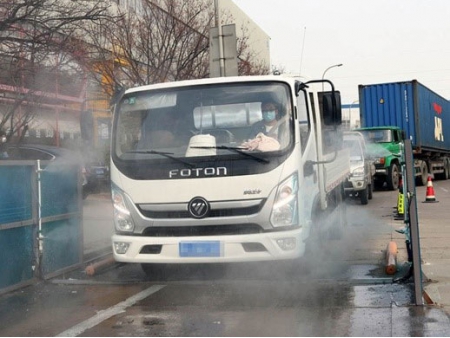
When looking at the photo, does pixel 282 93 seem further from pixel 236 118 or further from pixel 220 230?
pixel 220 230

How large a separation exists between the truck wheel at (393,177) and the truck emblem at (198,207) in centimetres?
1446

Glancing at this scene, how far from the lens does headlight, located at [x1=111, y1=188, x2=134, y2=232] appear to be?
246 inches

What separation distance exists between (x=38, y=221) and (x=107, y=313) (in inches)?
76.7

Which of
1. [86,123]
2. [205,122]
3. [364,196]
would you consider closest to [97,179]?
[86,123]

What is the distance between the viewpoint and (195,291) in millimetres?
6352

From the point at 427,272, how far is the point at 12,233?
4735 millimetres

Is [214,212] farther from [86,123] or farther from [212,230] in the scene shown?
[86,123]

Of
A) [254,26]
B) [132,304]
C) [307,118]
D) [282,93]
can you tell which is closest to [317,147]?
[307,118]

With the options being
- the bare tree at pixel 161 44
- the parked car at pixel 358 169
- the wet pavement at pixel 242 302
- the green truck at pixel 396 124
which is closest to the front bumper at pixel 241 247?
the wet pavement at pixel 242 302

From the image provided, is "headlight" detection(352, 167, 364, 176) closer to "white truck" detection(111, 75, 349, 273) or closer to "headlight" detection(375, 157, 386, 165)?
"headlight" detection(375, 157, 386, 165)

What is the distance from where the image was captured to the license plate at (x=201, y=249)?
5.90 metres

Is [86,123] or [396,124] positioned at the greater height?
[396,124]

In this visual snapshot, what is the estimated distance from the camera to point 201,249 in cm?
→ 593

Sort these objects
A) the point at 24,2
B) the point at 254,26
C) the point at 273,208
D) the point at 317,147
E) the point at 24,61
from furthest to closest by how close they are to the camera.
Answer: the point at 254,26
the point at 24,61
the point at 24,2
the point at 317,147
the point at 273,208
